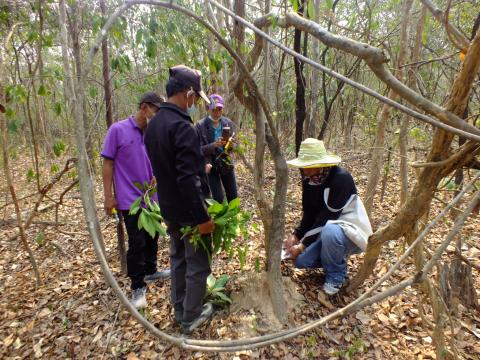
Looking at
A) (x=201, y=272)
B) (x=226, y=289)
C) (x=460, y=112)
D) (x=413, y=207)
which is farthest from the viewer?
(x=226, y=289)

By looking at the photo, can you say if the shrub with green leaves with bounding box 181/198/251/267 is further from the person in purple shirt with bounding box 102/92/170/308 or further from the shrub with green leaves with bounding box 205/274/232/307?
the person in purple shirt with bounding box 102/92/170/308

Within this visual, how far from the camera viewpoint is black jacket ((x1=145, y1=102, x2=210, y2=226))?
204 centimetres

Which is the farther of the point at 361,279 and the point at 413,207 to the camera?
the point at 361,279

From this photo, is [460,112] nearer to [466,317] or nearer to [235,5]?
[235,5]

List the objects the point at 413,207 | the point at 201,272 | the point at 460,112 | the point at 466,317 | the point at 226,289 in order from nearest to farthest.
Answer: the point at 460,112
the point at 413,207
the point at 201,272
the point at 466,317
the point at 226,289

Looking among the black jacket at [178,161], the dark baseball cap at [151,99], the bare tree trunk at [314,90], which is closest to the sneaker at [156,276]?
the black jacket at [178,161]

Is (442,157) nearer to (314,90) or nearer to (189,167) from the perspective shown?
(189,167)

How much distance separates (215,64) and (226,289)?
1989 mm

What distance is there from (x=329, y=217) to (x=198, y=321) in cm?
147

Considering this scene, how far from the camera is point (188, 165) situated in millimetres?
2043

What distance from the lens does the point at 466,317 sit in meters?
2.57

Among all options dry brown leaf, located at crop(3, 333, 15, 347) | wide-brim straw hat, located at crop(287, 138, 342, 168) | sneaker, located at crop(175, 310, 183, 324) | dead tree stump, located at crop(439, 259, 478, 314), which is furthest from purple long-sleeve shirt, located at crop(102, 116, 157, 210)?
dead tree stump, located at crop(439, 259, 478, 314)

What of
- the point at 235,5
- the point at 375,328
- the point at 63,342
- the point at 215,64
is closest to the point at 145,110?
the point at 215,64

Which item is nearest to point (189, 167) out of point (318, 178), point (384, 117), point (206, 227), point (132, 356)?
point (206, 227)
